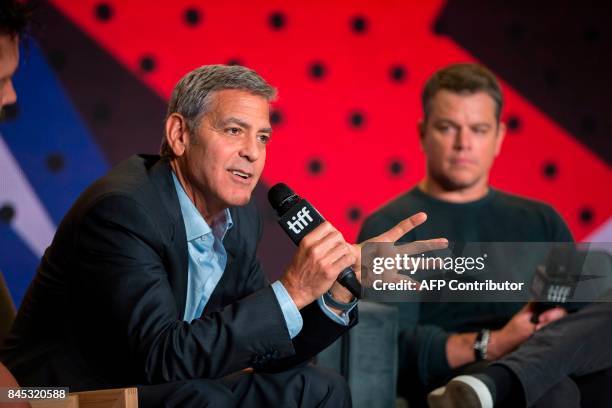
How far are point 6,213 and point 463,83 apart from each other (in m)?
1.63

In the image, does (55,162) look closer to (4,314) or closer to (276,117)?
(276,117)

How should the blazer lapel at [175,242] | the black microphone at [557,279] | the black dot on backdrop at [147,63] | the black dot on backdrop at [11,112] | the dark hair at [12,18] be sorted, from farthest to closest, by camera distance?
the black dot on backdrop at [147,63] < the black dot on backdrop at [11,112] < the black microphone at [557,279] < the blazer lapel at [175,242] < the dark hair at [12,18]

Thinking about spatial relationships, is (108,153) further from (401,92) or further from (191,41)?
(401,92)

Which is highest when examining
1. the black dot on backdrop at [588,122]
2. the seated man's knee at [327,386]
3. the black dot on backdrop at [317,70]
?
the black dot on backdrop at [317,70]

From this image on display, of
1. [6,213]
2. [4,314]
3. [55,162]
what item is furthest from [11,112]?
[4,314]

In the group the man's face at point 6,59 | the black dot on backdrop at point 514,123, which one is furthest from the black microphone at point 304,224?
the black dot on backdrop at point 514,123

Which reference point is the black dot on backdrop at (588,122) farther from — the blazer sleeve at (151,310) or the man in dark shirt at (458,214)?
the blazer sleeve at (151,310)

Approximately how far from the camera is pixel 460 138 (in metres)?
2.38

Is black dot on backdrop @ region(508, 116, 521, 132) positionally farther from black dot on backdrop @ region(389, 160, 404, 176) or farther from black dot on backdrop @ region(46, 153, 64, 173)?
black dot on backdrop @ region(46, 153, 64, 173)

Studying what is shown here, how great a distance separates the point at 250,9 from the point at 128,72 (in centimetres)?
49

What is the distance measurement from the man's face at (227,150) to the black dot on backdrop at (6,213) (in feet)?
4.64

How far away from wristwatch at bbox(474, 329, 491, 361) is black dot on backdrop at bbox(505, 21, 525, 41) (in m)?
1.52

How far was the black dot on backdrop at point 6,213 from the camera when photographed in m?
2.99

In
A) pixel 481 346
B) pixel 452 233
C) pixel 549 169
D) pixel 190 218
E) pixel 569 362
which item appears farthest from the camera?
pixel 549 169
